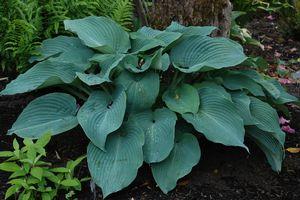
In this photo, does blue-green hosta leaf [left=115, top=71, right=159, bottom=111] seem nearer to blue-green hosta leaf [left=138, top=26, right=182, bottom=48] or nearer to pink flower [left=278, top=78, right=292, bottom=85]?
blue-green hosta leaf [left=138, top=26, right=182, bottom=48]

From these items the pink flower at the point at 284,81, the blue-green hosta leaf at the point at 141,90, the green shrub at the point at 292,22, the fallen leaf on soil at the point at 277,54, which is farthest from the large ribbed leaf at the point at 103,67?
the green shrub at the point at 292,22

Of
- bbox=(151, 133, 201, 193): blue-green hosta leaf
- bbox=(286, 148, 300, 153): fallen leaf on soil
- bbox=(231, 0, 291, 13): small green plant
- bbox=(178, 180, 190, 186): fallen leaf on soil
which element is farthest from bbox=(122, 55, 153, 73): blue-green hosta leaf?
bbox=(231, 0, 291, 13): small green plant

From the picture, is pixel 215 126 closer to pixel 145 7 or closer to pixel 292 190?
pixel 292 190

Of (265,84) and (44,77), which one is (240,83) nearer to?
(265,84)

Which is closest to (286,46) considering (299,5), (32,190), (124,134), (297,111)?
(299,5)

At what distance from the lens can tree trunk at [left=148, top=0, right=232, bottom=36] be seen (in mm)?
4148

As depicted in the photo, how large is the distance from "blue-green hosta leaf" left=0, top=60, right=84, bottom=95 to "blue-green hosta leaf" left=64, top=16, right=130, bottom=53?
0.21 metres

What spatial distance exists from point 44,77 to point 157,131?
818 millimetres

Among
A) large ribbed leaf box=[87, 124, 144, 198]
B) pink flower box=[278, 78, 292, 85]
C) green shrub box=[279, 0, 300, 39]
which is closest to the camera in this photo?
large ribbed leaf box=[87, 124, 144, 198]

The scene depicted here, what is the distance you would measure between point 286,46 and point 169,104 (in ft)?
11.7

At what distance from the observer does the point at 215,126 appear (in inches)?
126

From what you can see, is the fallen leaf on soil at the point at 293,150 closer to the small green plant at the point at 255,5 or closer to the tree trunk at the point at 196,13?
the tree trunk at the point at 196,13

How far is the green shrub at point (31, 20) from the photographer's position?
3.82 meters

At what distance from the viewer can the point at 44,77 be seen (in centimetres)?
346
